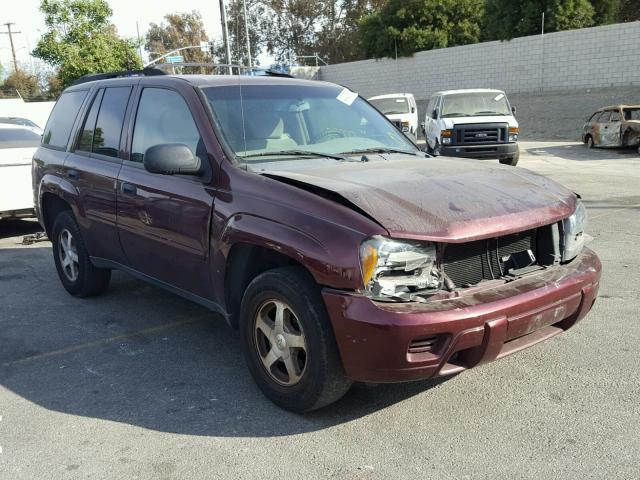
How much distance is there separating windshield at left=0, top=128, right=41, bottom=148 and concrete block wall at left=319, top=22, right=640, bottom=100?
27.6 meters

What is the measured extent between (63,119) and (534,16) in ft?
118

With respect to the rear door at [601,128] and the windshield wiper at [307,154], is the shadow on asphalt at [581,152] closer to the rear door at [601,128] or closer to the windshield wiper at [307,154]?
the rear door at [601,128]

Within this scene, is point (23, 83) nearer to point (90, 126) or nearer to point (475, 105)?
point (475, 105)

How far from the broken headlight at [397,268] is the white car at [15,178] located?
23.1 ft

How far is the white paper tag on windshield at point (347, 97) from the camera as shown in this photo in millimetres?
4695

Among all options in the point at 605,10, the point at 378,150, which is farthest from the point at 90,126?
the point at 605,10

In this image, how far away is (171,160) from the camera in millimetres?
3607

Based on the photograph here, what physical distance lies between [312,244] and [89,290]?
3.32 m

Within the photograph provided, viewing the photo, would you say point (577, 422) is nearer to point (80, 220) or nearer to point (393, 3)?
point (80, 220)

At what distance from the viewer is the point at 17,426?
3400 millimetres

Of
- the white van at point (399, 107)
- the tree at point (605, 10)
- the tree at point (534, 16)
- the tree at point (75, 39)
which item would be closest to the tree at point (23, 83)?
the tree at point (75, 39)

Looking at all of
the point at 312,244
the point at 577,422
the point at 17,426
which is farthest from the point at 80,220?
the point at 577,422

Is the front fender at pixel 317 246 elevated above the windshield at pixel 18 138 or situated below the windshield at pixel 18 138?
below

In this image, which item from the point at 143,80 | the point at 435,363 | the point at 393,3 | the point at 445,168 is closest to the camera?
the point at 435,363
